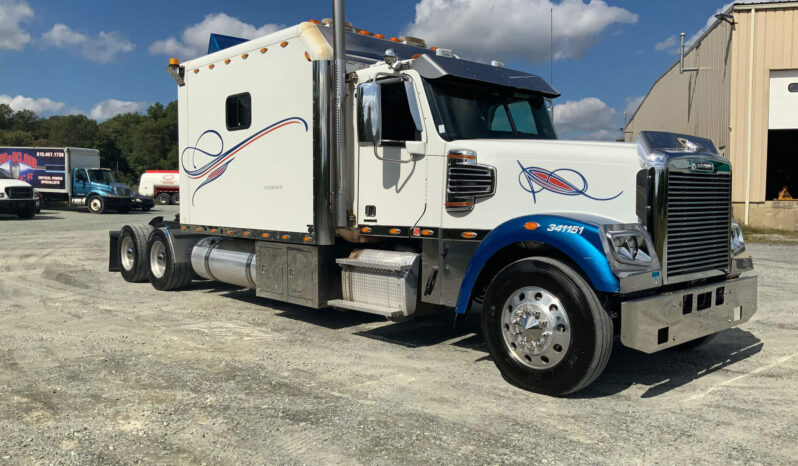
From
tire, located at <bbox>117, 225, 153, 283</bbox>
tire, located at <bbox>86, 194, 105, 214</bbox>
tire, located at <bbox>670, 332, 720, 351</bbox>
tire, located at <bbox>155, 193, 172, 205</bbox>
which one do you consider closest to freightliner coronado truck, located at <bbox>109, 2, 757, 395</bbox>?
tire, located at <bbox>670, 332, 720, 351</bbox>

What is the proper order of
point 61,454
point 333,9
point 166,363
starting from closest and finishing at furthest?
point 61,454, point 166,363, point 333,9

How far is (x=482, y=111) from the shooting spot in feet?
20.6

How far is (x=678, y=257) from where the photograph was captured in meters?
5.03

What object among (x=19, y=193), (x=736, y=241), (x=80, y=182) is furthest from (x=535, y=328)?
(x=80, y=182)

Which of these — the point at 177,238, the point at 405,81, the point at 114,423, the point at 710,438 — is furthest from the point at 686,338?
the point at 177,238

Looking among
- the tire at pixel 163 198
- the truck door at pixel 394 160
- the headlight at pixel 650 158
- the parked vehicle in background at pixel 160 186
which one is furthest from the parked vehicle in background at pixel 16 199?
the headlight at pixel 650 158

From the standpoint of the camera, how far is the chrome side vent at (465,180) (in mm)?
5689

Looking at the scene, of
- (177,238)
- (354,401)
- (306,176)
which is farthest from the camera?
(177,238)

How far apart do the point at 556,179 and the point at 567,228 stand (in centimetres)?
65

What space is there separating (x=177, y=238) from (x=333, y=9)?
485 cm

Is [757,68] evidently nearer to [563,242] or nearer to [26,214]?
[563,242]

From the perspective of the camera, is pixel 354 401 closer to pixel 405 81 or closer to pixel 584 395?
pixel 584 395

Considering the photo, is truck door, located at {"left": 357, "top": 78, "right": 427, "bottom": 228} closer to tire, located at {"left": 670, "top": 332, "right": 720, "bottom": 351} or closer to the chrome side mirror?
the chrome side mirror

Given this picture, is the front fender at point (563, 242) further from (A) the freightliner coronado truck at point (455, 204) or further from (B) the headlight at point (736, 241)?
(B) the headlight at point (736, 241)
